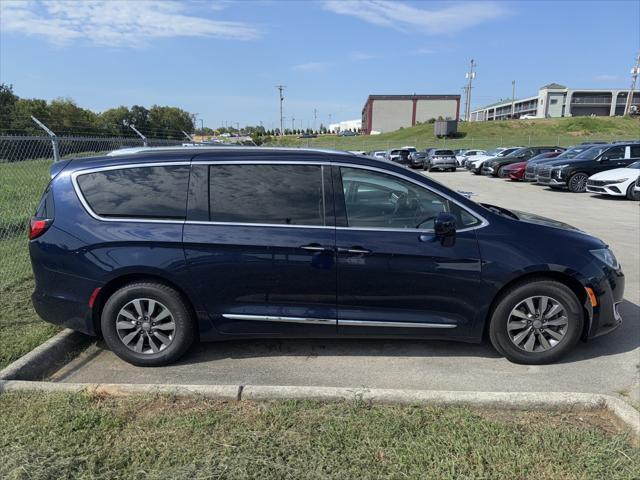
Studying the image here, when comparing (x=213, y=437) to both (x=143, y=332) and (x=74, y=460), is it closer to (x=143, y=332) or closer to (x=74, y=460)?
(x=74, y=460)

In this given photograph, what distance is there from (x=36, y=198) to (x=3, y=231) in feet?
11.4

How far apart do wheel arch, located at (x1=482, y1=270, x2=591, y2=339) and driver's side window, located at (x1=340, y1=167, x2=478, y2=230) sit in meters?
0.57

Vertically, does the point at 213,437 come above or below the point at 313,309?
below

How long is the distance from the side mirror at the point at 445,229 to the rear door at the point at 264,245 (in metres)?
0.79

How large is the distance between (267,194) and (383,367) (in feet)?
5.43

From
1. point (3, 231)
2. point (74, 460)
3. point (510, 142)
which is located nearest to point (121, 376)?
point (74, 460)

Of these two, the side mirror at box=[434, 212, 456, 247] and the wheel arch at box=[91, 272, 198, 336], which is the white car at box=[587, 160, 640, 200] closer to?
the side mirror at box=[434, 212, 456, 247]

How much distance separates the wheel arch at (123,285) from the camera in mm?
3717

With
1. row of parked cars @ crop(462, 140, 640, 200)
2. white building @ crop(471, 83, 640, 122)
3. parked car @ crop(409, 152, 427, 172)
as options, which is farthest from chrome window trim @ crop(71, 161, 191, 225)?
white building @ crop(471, 83, 640, 122)

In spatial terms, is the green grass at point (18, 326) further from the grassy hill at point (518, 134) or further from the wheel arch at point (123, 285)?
the grassy hill at point (518, 134)

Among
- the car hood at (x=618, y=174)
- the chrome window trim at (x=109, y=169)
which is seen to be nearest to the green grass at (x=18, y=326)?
the chrome window trim at (x=109, y=169)

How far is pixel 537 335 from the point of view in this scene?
148 inches

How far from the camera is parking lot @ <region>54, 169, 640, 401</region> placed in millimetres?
3566

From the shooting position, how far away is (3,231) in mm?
7875
